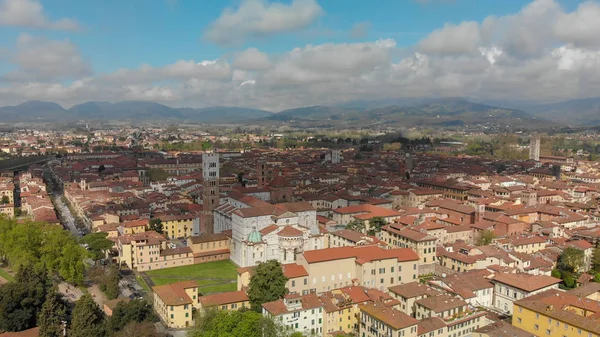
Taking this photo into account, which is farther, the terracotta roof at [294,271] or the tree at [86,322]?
the terracotta roof at [294,271]

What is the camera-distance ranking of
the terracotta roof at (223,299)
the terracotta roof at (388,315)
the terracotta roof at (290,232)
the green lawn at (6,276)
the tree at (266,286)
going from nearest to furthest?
the terracotta roof at (388,315) → the tree at (266,286) → the terracotta roof at (223,299) → the green lawn at (6,276) → the terracotta roof at (290,232)

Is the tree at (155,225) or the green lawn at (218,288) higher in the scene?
the tree at (155,225)

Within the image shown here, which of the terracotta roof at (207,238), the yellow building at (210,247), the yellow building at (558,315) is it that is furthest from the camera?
the terracotta roof at (207,238)

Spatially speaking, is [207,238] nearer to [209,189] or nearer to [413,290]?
[209,189]

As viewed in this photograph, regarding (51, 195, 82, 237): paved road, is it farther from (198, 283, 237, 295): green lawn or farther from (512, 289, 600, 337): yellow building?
(512, 289, 600, 337): yellow building

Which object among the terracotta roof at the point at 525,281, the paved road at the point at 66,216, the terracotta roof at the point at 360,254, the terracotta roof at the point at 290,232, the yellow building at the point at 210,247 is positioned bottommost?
the paved road at the point at 66,216

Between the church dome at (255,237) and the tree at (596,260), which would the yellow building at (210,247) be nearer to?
the church dome at (255,237)

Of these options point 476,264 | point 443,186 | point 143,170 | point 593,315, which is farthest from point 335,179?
point 593,315

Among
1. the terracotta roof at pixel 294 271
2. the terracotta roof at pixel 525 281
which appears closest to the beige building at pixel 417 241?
the terracotta roof at pixel 525 281
